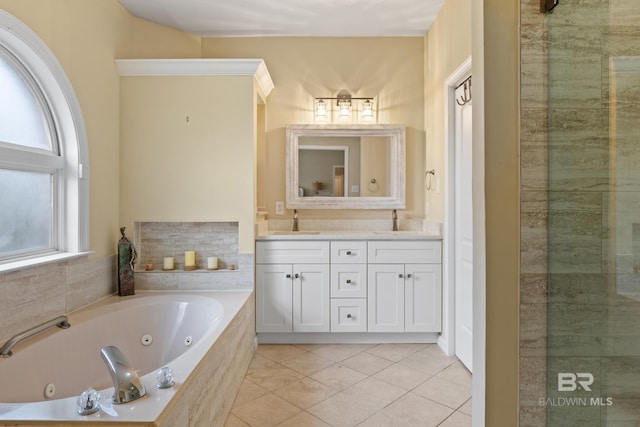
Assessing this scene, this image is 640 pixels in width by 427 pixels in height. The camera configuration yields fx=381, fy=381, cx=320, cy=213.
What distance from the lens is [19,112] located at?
2059mm

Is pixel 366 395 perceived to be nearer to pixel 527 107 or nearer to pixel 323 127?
pixel 527 107

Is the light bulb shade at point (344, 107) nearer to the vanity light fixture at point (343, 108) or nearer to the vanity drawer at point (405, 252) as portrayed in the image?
the vanity light fixture at point (343, 108)

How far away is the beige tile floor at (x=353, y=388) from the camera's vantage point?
206 cm

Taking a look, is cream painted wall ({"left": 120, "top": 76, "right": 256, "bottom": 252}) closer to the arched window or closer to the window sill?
the arched window

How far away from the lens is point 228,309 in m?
2.40

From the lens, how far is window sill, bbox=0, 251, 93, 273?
5.94 ft

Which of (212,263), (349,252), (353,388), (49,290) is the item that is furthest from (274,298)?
(49,290)

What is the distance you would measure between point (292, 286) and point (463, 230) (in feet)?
4.54

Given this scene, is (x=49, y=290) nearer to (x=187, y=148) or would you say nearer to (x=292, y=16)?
(x=187, y=148)

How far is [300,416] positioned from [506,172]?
67.0 inches

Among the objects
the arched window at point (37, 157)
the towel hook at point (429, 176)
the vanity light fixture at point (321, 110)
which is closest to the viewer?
the arched window at point (37, 157)

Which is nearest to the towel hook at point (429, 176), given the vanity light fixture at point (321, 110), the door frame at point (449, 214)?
the door frame at point (449, 214)

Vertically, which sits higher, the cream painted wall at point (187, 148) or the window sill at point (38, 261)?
the cream painted wall at point (187, 148)

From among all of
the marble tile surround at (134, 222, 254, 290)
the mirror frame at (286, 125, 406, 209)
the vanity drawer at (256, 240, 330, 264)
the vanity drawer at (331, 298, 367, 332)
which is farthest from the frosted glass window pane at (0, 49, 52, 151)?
the vanity drawer at (331, 298, 367, 332)
